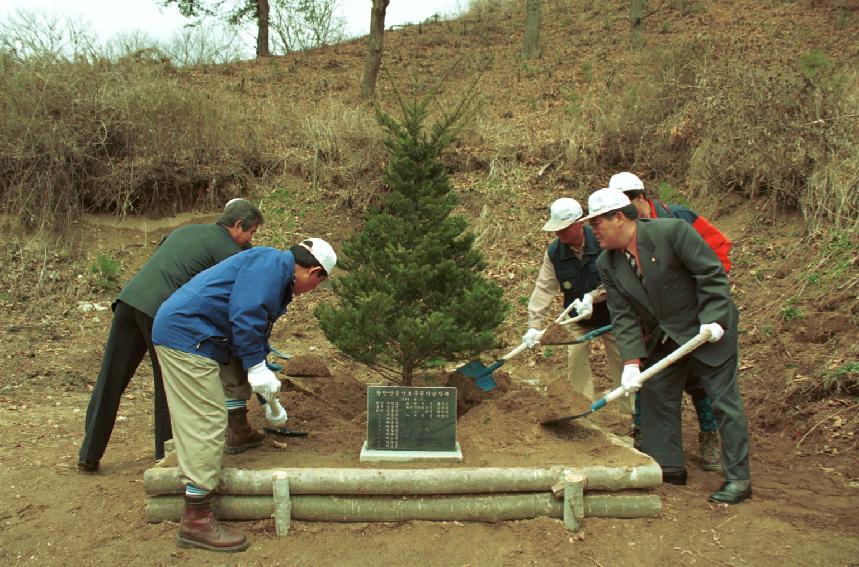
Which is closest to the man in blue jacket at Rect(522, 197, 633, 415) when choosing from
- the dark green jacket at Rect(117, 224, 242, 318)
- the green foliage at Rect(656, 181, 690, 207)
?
the dark green jacket at Rect(117, 224, 242, 318)

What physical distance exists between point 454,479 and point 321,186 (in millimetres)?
8672

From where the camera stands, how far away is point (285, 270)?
13.5 ft

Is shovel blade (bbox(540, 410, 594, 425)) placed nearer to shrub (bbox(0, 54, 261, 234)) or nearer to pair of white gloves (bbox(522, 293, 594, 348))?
pair of white gloves (bbox(522, 293, 594, 348))

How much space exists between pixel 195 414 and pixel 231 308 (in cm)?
65

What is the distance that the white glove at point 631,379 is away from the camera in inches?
177

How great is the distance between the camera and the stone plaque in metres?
4.52

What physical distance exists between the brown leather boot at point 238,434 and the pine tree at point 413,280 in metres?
0.80

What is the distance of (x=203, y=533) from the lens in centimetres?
402

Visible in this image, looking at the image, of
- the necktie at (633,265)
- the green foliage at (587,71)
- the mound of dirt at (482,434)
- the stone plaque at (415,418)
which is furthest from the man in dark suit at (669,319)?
the green foliage at (587,71)

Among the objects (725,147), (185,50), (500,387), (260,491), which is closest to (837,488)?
(500,387)

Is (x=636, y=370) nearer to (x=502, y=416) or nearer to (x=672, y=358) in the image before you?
(x=672, y=358)

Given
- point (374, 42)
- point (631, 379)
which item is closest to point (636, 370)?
point (631, 379)

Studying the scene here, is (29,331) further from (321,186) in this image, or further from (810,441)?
(810,441)

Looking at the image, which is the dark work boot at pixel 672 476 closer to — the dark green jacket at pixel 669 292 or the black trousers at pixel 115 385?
the dark green jacket at pixel 669 292
